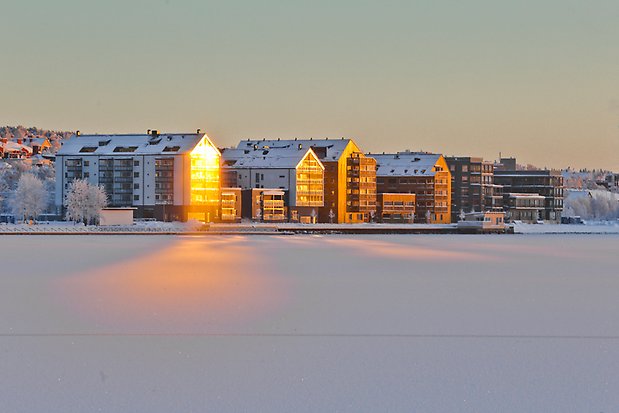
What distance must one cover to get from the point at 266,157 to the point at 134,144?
78.1ft

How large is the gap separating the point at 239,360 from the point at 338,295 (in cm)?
1154

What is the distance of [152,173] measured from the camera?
12231 cm

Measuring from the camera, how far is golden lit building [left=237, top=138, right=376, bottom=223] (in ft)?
478

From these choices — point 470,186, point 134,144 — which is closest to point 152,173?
→ point 134,144

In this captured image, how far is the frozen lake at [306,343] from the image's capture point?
12492 mm

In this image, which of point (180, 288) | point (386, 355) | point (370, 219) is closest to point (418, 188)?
point (370, 219)

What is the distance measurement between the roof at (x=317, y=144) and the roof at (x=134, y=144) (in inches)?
801

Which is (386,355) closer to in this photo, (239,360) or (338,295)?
(239,360)

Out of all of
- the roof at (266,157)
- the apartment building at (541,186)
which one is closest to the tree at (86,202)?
the roof at (266,157)

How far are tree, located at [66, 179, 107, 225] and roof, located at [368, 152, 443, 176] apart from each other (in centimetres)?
5913

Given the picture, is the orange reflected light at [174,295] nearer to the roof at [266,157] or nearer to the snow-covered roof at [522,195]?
the roof at [266,157]

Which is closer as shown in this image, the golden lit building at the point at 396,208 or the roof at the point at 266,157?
the roof at the point at 266,157

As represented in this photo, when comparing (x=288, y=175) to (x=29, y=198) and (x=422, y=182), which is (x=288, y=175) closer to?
(x=422, y=182)

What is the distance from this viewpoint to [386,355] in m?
15.8
